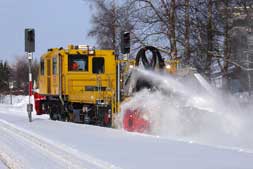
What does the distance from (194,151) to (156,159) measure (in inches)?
38.5

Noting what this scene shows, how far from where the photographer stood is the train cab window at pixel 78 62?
71.0 feet

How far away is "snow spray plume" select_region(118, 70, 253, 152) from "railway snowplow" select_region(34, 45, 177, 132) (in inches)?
73.3

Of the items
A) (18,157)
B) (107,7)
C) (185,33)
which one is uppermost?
(107,7)

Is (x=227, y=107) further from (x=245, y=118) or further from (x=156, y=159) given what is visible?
(x=156, y=159)

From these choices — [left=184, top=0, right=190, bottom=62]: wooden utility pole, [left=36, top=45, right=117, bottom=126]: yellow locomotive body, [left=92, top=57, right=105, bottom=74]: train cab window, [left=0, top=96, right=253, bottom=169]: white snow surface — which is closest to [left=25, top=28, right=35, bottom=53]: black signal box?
[left=36, top=45, right=117, bottom=126]: yellow locomotive body

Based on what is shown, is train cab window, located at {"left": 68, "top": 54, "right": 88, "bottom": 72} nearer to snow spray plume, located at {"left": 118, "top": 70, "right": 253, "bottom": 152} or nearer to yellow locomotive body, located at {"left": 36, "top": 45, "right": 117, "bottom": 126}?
yellow locomotive body, located at {"left": 36, "top": 45, "right": 117, "bottom": 126}

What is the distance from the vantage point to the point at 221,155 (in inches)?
380

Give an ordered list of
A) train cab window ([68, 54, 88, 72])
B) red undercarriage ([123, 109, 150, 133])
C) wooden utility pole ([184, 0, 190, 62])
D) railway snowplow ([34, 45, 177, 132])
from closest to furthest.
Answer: red undercarriage ([123, 109, 150, 133]), railway snowplow ([34, 45, 177, 132]), train cab window ([68, 54, 88, 72]), wooden utility pole ([184, 0, 190, 62])

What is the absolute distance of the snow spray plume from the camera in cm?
1362

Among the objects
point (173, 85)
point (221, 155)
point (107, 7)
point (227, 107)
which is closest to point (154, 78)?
point (173, 85)

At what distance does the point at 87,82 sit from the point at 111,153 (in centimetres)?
1098

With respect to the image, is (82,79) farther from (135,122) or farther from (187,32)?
(187,32)

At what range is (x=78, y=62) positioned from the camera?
21797 millimetres

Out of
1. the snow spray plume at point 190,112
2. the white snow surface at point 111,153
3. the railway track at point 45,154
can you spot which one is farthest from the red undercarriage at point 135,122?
the railway track at point 45,154
